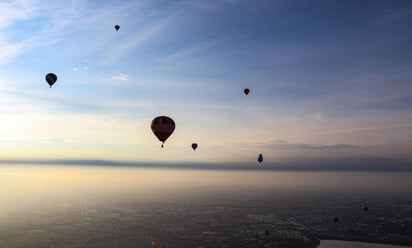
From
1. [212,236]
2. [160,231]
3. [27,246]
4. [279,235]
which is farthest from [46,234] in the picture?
[279,235]

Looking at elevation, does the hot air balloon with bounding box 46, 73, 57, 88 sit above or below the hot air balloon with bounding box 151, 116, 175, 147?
above

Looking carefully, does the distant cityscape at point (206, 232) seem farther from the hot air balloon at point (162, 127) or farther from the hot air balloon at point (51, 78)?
the hot air balloon at point (51, 78)

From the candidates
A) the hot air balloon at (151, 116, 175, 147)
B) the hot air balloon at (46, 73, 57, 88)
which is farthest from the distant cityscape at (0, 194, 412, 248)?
the hot air balloon at (46, 73, 57, 88)

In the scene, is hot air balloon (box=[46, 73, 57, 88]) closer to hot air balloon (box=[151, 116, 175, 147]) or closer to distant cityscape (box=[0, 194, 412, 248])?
hot air balloon (box=[151, 116, 175, 147])

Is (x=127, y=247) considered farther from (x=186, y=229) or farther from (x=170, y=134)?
(x=170, y=134)

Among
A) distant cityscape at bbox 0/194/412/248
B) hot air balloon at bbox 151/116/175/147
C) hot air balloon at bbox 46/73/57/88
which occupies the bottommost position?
Answer: distant cityscape at bbox 0/194/412/248

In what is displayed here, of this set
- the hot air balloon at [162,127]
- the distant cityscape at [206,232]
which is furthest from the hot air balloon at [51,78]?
the distant cityscape at [206,232]

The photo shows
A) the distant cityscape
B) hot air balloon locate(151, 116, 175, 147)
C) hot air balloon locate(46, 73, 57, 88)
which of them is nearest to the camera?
hot air balloon locate(151, 116, 175, 147)

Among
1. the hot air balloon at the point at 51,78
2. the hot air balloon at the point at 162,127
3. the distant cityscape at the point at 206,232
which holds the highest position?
the hot air balloon at the point at 51,78

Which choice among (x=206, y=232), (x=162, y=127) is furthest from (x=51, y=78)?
(x=206, y=232)
